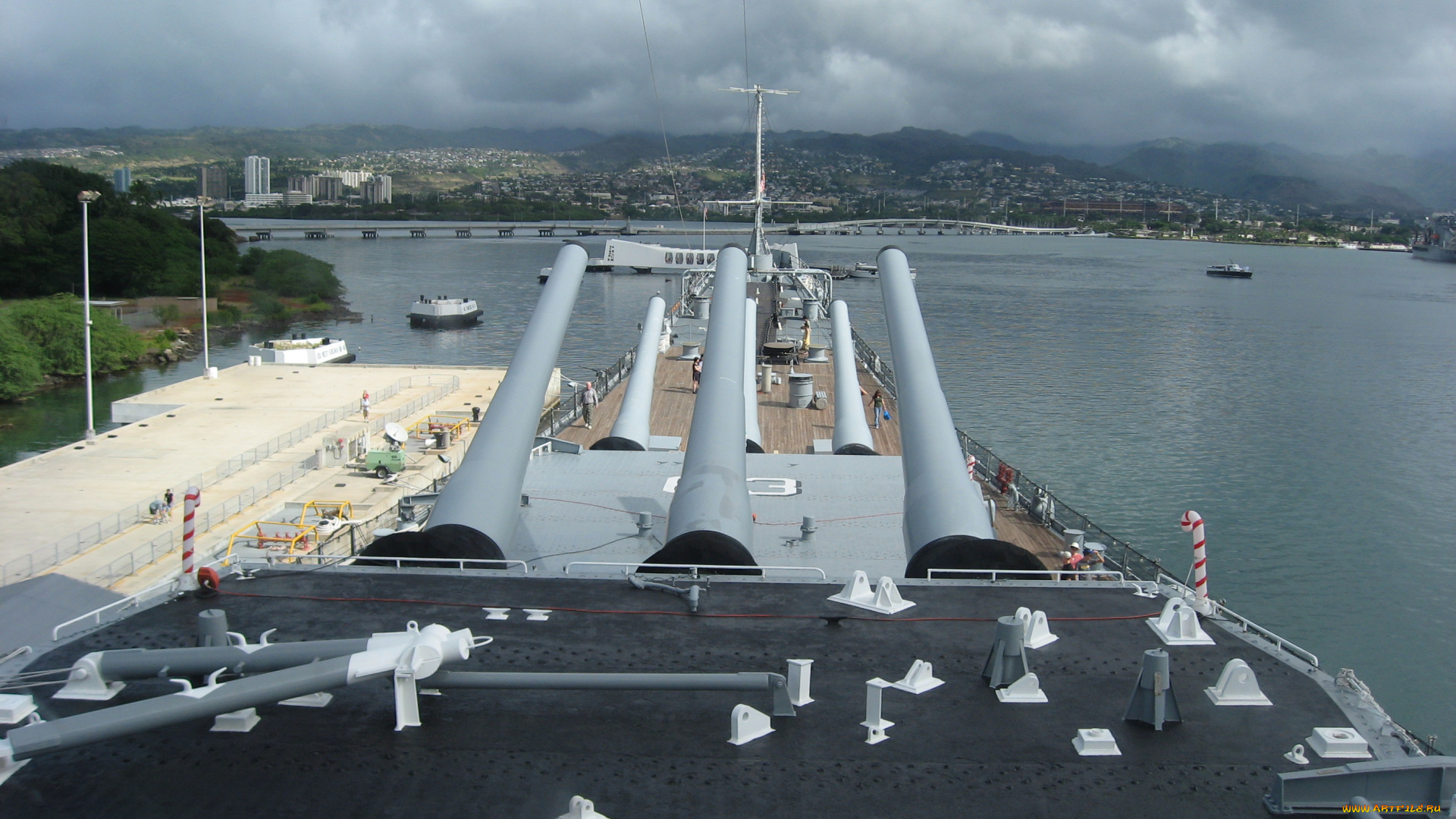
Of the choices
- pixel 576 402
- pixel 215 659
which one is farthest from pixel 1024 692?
pixel 576 402

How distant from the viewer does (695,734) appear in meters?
7.88

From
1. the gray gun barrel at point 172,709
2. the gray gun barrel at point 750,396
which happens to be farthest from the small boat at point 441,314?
the gray gun barrel at point 172,709

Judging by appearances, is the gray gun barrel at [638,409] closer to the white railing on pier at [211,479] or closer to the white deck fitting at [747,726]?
the white railing on pier at [211,479]

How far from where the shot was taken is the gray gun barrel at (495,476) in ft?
40.2

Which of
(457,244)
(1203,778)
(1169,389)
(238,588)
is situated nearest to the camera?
(1203,778)

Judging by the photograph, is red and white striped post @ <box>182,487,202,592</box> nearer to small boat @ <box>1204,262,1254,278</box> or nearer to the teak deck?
the teak deck

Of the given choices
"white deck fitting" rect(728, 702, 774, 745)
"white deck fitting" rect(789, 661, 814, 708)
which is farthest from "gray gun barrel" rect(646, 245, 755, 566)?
"white deck fitting" rect(728, 702, 774, 745)

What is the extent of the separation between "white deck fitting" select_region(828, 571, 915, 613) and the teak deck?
33.5 feet

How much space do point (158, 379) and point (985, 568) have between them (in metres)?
60.4

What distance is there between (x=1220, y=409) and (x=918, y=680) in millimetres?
43832

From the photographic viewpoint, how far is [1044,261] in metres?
148

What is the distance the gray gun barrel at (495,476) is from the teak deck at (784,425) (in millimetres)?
7418

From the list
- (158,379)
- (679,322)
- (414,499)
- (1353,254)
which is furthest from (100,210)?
(1353,254)

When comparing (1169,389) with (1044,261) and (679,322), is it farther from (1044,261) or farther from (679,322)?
(1044,261)
